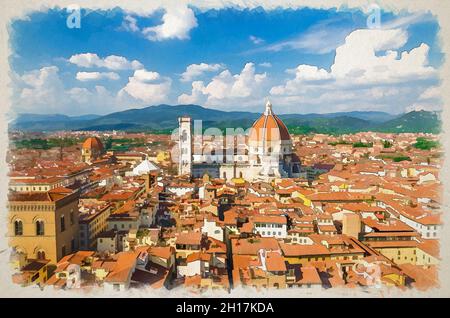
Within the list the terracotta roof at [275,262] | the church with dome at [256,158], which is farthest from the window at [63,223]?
the church with dome at [256,158]

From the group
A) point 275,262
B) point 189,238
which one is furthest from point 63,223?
point 275,262

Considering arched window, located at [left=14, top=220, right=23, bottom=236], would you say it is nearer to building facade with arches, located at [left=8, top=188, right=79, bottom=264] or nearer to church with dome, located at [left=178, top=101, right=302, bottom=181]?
building facade with arches, located at [left=8, top=188, right=79, bottom=264]

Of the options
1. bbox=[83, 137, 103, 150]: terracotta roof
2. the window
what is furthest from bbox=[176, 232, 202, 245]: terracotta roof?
bbox=[83, 137, 103, 150]: terracotta roof

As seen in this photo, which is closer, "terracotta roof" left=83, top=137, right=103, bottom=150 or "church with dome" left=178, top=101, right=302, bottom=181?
"church with dome" left=178, top=101, right=302, bottom=181

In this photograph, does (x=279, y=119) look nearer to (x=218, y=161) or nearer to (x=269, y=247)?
(x=218, y=161)

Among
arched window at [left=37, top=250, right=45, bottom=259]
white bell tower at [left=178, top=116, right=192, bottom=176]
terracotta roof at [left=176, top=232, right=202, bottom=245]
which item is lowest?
arched window at [left=37, top=250, right=45, bottom=259]

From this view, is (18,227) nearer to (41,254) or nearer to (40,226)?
(40,226)

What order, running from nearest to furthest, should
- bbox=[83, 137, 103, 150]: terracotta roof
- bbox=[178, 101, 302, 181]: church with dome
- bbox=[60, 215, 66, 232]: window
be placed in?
bbox=[60, 215, 66, 232]: window
bbox=[178, 101, 302, 181]: church with dome
bbox=[83, 137, 103, 150]: terracotta roof

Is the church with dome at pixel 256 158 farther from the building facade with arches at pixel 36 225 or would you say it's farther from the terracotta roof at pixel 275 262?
the building facade with arches at pixel 36 225
